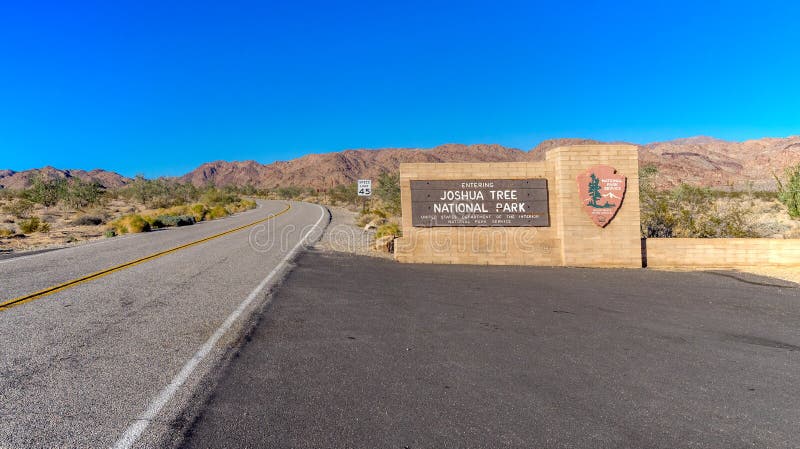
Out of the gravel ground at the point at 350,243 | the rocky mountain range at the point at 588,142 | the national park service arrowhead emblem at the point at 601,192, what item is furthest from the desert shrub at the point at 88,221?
the rocky mountain range at the point at 588,142

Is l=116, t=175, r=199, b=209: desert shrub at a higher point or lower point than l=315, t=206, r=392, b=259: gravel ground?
higher

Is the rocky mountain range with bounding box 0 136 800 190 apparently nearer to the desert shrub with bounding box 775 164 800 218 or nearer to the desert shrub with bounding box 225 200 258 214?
the desert shrub with bounding box 225 200 258 214

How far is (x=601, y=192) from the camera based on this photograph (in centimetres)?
1265

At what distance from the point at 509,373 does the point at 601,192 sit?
945 cm

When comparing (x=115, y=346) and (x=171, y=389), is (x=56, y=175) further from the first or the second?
(x=171, y=389)

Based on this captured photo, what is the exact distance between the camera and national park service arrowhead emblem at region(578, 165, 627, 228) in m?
12.6

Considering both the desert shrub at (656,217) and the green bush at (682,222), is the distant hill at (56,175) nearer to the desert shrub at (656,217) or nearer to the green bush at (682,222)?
the desert shrub at (656,217)

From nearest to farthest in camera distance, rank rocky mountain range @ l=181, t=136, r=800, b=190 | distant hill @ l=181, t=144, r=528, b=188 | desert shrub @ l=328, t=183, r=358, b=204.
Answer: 1. desert shrub @ l=328, t=183, r=358, b=204
2. rocky mountain range @ l=181, t=136, r=800, b=190
3. distant hill @ l=181, t=144, r=528, b=188

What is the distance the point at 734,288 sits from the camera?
9.78 m

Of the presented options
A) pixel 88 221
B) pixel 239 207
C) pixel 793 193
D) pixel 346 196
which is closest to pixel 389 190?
pixel 239 207

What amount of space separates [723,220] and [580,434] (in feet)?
54.6

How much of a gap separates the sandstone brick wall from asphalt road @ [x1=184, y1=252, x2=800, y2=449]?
3892mm

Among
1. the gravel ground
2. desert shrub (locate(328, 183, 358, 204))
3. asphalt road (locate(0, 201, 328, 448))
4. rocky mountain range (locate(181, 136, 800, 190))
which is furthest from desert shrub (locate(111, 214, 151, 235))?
rocky mountain range (locate(181, 136, 800, 190))

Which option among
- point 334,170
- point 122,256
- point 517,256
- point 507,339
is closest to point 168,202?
point 122,256
